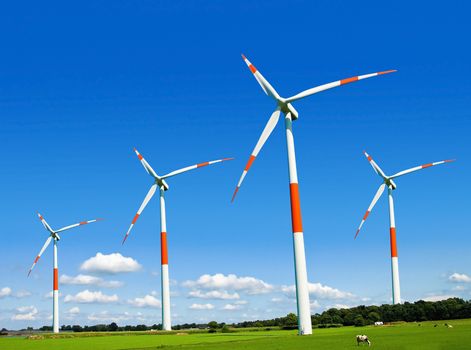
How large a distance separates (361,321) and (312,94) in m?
52.9

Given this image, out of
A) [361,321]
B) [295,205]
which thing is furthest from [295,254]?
[361,321]

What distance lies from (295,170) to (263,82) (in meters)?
14.4

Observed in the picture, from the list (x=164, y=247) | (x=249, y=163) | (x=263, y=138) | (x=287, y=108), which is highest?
(x=287, y=108)

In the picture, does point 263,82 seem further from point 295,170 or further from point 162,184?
point 162,184

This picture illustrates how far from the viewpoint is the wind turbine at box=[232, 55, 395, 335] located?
62.6 meters

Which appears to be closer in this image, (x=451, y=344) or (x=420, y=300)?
(x=451, y=344)

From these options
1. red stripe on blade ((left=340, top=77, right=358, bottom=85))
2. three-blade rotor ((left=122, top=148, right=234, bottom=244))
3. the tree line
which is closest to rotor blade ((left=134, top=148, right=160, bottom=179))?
three-blade rotor ((left=122, top=148, right=234, bottom=244))

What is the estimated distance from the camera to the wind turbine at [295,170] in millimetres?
62594

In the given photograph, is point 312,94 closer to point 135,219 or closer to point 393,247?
point 135,219

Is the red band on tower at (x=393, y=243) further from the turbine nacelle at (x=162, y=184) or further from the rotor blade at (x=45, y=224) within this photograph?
the rotor blade at (x=45, y=224)

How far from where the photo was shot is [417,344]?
4812 cm

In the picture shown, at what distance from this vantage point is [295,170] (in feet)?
218

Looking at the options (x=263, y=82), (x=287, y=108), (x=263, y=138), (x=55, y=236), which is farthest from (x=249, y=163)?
(x=55, y=236)

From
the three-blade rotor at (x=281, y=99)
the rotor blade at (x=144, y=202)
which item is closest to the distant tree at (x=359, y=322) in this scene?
the rotor blade at (x=144, y=202)
